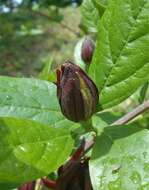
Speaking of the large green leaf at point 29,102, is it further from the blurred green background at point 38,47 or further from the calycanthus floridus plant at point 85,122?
the blurred green background at point 38,47

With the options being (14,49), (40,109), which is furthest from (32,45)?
(40,109)

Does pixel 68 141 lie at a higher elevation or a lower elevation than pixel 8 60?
higher

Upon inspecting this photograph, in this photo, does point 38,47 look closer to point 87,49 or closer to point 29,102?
point 87,49

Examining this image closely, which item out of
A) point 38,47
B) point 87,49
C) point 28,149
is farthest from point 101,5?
point 38,47

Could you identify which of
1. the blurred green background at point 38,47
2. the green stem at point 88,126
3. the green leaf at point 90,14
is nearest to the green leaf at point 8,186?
the green stem at point 88,126

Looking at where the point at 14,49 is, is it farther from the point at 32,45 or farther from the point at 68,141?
the point at 68,141

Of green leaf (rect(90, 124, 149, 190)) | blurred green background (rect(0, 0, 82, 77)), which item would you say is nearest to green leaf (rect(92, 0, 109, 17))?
green leaf (rect(90, 124, 149, 190))

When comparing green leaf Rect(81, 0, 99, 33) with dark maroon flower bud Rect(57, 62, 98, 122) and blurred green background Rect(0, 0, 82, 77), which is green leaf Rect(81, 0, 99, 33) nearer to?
dark maroon flower bud Rect(57, 62, 98, 122)
